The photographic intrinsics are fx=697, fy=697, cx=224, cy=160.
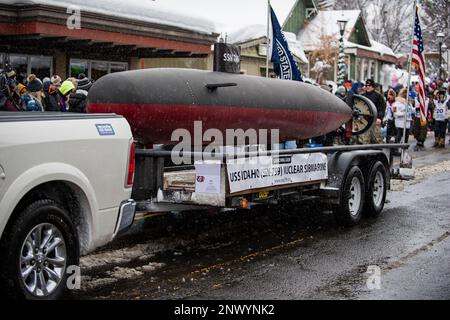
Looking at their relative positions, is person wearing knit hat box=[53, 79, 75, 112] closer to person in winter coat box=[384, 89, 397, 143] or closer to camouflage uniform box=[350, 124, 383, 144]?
camouflage uniform box=[350, 124, 383, 144]

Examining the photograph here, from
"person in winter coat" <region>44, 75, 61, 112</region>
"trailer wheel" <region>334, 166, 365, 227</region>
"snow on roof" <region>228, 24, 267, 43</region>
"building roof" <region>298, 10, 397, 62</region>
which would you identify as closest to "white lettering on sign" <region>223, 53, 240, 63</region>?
"trailer wheel" <region>334, 166, 365, 227</region>

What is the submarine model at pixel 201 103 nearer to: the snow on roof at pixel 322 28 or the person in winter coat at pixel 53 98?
the person in winter coat at pixel 53 98

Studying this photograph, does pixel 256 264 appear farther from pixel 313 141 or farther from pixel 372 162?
pixel 313 141

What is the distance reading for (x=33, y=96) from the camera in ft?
38.5

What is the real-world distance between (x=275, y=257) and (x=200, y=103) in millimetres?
2106

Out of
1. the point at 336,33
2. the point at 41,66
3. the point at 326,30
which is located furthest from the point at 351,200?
the point at 326,30

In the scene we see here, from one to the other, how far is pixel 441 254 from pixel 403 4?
51.3 m

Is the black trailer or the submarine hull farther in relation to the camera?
the submarine hull

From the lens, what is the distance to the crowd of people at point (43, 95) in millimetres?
9914

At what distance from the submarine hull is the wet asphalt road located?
1214mm

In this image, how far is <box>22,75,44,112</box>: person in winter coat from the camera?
10.7m

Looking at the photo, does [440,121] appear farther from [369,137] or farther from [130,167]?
[130,167]

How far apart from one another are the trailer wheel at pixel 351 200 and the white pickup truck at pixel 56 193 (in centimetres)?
366

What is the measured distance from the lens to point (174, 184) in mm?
7035
